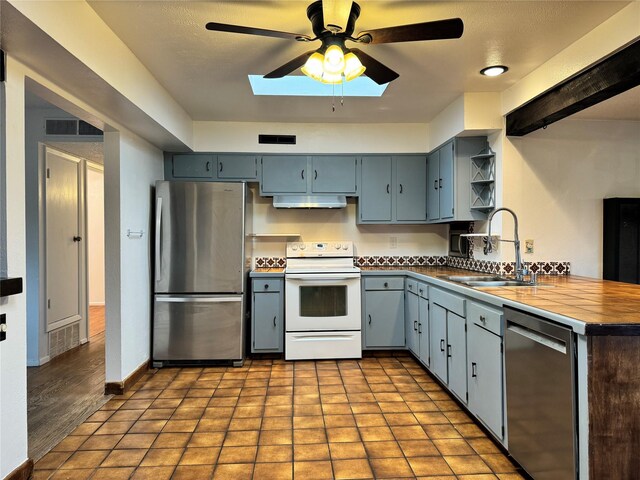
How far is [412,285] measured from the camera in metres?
3.64

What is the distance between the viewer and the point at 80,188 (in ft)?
14.0

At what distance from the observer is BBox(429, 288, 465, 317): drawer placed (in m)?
2.59

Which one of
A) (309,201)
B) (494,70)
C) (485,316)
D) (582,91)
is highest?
(494,70)

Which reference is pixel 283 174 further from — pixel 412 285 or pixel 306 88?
pixel 412 285

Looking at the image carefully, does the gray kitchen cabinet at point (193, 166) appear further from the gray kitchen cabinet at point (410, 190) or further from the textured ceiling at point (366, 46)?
the gray kitchen cabinet at point (410, 190)

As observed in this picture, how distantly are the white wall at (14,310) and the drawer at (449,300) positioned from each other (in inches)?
99.0

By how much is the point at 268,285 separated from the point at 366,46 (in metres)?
2.26

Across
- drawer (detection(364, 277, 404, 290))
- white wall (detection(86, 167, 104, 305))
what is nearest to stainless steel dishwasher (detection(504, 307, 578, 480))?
drawer (detection(364, 277, 404, 290))

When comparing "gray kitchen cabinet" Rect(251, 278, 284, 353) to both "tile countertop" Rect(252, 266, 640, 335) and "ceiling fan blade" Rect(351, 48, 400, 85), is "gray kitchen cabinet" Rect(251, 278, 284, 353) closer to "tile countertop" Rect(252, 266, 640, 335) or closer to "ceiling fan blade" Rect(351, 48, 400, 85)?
"tile countertop" Rect(252, 266, 640, 335)

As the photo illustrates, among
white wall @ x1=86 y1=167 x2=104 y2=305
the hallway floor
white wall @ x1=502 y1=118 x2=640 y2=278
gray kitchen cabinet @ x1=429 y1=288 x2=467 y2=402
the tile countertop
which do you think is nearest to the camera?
the tile countertop

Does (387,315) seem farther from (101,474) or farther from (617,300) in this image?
(101,474)

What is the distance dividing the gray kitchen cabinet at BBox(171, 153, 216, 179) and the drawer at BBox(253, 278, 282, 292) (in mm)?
1232

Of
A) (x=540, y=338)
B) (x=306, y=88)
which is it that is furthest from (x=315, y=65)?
(x=540, y=338)

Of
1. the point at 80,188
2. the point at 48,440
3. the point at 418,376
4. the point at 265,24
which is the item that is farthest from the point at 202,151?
the point at 418,376
